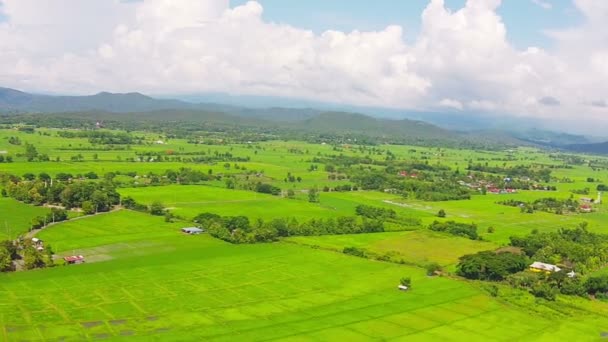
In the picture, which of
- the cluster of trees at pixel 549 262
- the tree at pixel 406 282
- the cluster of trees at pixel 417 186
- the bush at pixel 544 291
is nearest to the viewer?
the bush at pixel 544 291

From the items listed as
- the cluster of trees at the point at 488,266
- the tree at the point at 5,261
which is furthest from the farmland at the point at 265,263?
the tree at the point at 5,261

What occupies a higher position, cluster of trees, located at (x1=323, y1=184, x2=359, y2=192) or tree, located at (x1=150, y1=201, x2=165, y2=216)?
cluster of trees, located at (x1=323, y1=184, x2=359, y2=192)

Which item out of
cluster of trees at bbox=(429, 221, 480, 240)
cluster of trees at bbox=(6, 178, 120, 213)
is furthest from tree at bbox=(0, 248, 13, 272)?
cluster of trees at bbox=(429, 221, 480, 240)

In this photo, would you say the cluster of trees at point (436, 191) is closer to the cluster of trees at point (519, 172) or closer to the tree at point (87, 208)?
the cluster of trees at point (519, 172)

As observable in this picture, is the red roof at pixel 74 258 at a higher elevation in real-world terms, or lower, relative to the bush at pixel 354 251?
lower

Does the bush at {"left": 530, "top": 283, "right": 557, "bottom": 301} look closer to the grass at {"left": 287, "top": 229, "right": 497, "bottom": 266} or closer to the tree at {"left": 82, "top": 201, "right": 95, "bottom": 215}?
the grass at {"left": 287, "top": 229, "right": 497, "bottom": 266}

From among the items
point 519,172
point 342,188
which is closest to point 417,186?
point 342,188

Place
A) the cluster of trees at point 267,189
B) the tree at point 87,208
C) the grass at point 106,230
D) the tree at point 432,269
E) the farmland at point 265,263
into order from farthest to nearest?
the cluster of trees at point 267,189 → the tree at point 87,208 → the grass at point 106,230 → the tree at point 432,269 → the farmland at point 265,263

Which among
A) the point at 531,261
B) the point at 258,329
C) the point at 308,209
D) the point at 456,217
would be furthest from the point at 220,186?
the point at 258,329
